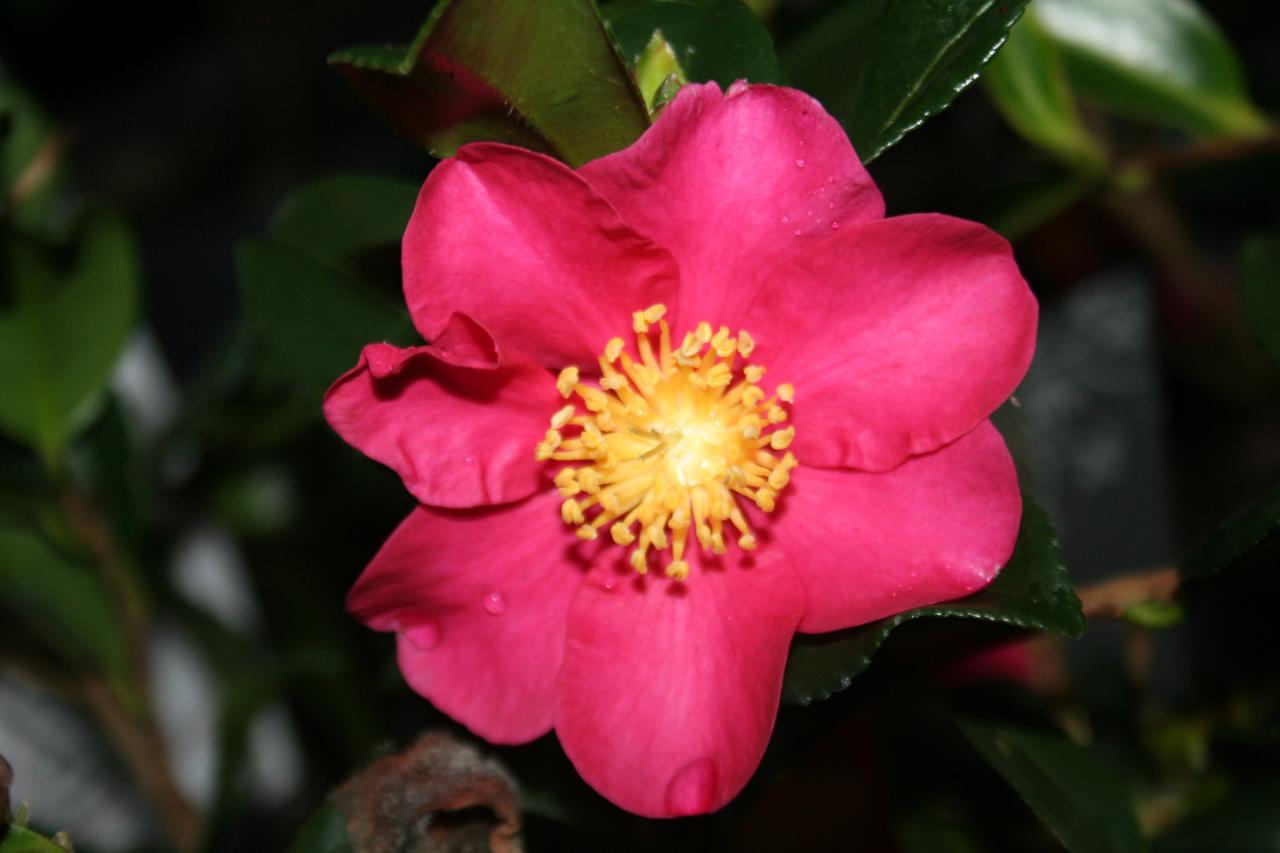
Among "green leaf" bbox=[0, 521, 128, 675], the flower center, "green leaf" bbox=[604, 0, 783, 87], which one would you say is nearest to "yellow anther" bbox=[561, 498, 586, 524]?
→ the flower center

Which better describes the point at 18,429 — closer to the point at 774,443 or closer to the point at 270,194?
the point at 774,443

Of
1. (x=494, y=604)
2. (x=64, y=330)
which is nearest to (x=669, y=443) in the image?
(x=494, y=604)

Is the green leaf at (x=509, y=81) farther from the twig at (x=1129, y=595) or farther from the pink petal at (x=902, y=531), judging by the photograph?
the twig at (x=1129, y=595)

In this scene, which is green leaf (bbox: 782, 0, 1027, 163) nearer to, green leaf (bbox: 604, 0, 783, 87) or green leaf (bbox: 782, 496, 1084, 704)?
green leaf (bbox: 604, 0, 783, 87)

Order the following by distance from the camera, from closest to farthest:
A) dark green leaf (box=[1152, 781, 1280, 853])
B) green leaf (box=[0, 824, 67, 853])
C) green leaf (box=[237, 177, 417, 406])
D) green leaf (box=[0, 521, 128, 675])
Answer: green leaf (box=[0, 824, 67, 853]) < green leaf (box=[237, 177, 417, 406]) < dark green leaf (box=[1152, 781, 1280, 853]) < green leaf (box=[0, 521, 128, 675])

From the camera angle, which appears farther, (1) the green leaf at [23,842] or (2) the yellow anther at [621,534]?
(2) the yellow anther at [621,534]

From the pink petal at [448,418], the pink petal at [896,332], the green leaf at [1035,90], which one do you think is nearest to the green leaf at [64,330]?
the pink petal at [448,418]

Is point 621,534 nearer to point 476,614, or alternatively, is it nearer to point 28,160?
point 476,614
